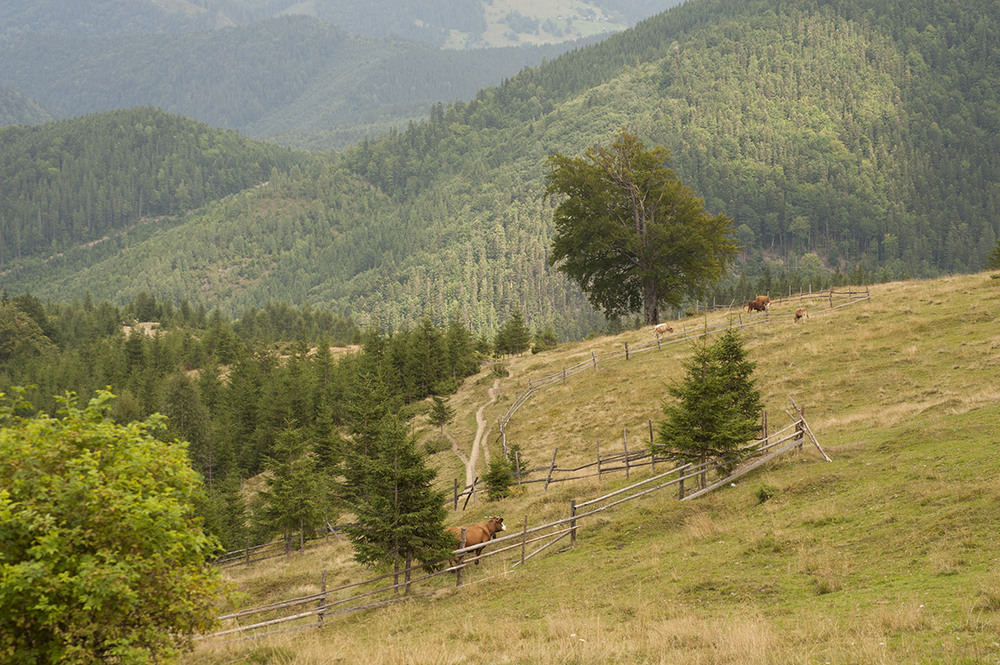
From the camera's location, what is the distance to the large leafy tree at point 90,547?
11.0 m

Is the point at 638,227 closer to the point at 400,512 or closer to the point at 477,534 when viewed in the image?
the point at 477,534

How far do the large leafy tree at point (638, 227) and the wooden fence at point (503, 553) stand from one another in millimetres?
29356

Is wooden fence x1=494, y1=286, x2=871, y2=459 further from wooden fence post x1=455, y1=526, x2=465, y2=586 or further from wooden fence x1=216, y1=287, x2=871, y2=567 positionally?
wooden fence post x1=455, y1=526, x2=465, y2=586

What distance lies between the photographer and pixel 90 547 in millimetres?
11797

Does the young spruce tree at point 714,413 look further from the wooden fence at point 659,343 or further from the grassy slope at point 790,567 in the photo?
the wooden fence at point 659,343

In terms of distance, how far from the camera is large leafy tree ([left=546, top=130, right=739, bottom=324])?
5294 cm

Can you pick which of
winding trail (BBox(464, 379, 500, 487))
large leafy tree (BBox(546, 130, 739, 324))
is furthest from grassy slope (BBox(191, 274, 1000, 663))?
large leafy tree (BBox(546, 130, 739, 324))

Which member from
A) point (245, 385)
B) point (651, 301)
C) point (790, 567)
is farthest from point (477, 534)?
point (245, 385)

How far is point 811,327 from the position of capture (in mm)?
41594

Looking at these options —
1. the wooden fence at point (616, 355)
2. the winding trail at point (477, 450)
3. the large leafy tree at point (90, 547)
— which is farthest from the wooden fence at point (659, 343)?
the large leafy tree at point (90, 547)

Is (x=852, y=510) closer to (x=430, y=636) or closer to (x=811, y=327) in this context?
(x=430, y=636)

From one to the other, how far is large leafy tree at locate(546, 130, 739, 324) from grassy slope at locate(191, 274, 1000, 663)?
71.5 ft

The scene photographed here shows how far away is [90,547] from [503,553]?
13790mm

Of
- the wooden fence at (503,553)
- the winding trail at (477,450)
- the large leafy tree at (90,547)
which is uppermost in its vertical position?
the large leafy tree at (90,547)
